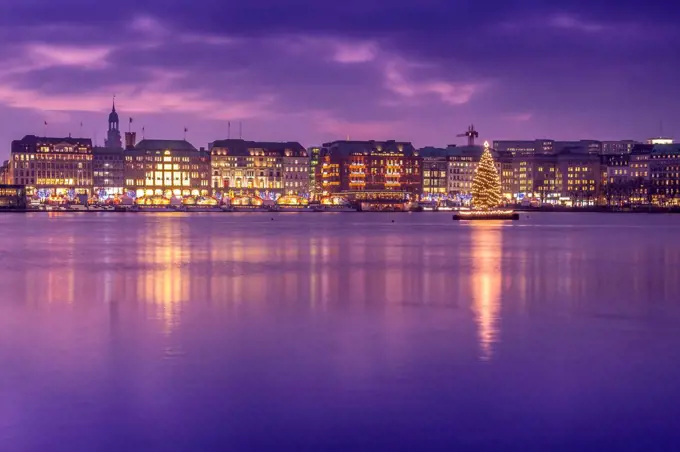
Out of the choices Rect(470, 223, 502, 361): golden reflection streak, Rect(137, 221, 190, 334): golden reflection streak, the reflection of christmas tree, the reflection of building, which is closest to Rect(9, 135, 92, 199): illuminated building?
the reflection of building

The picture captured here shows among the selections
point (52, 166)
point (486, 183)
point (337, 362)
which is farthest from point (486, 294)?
point (52, 166)

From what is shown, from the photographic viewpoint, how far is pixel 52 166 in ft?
634

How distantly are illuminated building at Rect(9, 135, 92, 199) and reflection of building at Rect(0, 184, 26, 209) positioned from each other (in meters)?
27.9

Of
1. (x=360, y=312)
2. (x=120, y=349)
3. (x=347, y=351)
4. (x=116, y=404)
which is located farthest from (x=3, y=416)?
(x=360, y=312)

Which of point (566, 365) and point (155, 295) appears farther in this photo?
point (155, 295)

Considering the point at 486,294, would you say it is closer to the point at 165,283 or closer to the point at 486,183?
the point at 165,283

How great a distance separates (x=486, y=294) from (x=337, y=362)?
11.3 meters

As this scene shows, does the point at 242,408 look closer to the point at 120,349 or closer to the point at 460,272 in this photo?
the point at 120,349

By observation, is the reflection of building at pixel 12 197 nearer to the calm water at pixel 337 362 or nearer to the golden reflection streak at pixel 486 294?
the golden reflection streak at pixel 486 294

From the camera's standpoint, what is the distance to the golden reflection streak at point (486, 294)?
55.2ft

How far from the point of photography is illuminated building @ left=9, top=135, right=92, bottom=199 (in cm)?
19162

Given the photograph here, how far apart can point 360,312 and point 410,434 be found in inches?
402

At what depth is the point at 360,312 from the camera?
2059 centimetres

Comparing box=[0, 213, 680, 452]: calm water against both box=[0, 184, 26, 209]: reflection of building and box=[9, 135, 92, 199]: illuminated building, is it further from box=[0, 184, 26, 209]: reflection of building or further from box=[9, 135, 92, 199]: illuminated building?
box=[9, 135, 92, 199]: illuminated building
